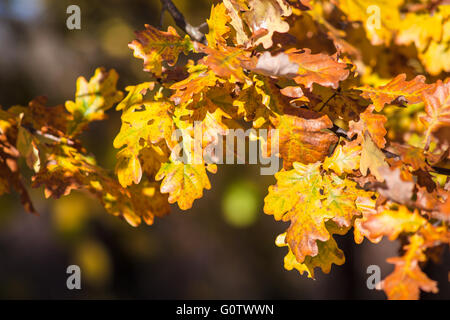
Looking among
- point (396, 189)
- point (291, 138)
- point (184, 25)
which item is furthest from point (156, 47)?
point (396, 189)

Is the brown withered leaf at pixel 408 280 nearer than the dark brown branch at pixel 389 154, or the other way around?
the brown withered leaf at pixel 408 280

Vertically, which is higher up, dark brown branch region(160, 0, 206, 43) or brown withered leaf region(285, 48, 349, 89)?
dark brown branch region(160, 0, 206, 43)

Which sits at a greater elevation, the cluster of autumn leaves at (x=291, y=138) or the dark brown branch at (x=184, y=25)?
the dark brown branch at (x=184, y=25)

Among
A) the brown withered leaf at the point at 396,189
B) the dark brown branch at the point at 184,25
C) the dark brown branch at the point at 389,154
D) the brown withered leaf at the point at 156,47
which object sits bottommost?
the brown withered leaf at the point at 396,189

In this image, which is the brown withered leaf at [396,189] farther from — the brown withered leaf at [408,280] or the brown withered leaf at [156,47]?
the brown withered leaf at [156,47]

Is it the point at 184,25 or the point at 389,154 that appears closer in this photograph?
the point at 389,154

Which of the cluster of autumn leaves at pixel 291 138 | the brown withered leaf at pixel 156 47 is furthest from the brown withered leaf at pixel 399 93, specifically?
the brown withered leaf at pixel 156 47

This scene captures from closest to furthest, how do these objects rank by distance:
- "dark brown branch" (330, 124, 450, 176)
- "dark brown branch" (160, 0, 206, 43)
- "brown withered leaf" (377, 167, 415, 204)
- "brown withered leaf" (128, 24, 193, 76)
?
"brown withered leaf" (377, 167, 415, 204) < "dark brown branch" (330, 124, 450, 176) < "brown withered leaf" (128, 24, 193, 76) < "dark brown branch" (160, 0, 206, 43)

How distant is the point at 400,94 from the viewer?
3.95 feet

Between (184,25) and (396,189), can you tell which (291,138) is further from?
(184,25)

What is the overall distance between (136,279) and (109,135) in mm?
2135

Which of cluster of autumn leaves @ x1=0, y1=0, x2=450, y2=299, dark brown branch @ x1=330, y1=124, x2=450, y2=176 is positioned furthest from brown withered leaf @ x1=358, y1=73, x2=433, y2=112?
dark brown branch @ x1=330, y1=124, x2=450, y2=176

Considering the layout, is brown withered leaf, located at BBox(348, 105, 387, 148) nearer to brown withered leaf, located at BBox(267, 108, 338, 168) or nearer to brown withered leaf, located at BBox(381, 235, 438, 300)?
brown withered leaf, located at BBox(267, 108, 338, 168)
